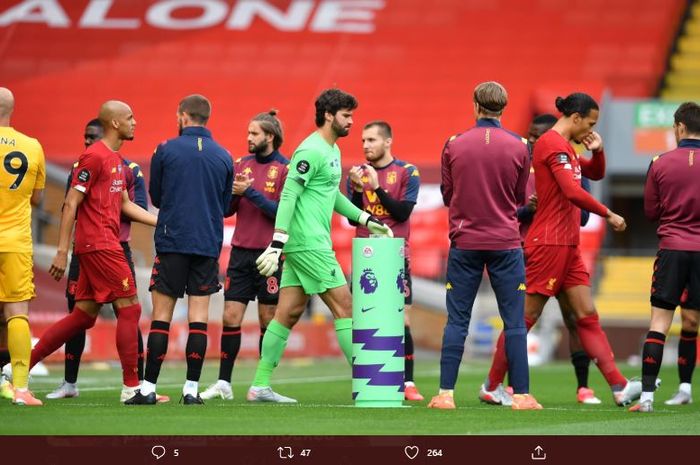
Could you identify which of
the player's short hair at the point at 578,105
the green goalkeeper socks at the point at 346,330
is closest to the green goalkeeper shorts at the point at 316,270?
the green goalkeeper socks at the point at 346,330

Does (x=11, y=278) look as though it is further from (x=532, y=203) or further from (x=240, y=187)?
(x=532, y=203)

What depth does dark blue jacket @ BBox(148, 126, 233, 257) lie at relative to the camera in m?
9.27

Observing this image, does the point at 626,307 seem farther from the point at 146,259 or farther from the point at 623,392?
the point at 623,392

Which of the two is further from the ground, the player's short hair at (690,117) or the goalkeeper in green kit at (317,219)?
the player's short hair at (690,117)

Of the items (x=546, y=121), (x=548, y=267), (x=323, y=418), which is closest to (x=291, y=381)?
(x=546, y=121)

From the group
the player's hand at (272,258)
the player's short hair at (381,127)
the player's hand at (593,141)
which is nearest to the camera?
the player's hand at (272,258)

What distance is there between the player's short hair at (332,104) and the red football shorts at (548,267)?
6.04 feet

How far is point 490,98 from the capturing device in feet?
29.5

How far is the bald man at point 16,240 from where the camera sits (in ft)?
30.2

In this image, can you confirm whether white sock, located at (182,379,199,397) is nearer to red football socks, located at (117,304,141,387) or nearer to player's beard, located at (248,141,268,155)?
red football socks, located at (117,304,141,387)

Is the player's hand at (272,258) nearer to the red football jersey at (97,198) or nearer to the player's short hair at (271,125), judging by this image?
the red football jersey at (97,198)

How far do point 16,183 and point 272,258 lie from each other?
194 cm
